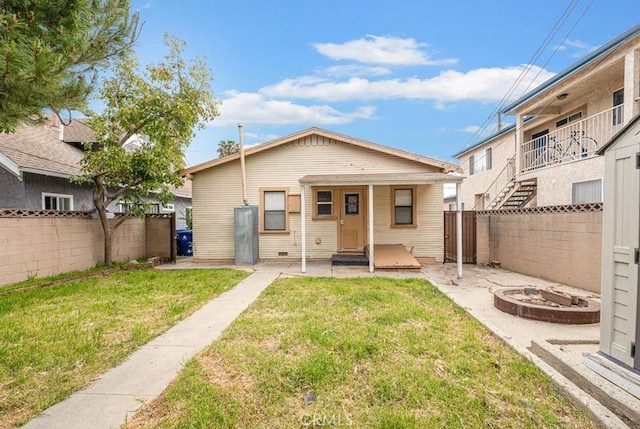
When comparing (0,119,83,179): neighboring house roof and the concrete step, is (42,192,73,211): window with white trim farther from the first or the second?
the concrete step

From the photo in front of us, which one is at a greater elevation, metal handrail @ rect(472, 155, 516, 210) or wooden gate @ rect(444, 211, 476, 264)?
metal handrail @ rect(472, 155, 516, 210)

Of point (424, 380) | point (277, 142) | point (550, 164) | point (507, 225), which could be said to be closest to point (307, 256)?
point (277, 142)

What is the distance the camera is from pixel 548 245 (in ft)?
26.1

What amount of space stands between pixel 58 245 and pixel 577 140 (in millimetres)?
15674

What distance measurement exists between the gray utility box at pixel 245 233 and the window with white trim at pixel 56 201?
5728 millimetres

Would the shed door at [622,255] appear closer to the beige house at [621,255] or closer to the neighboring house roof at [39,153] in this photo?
the beige house at [621,255]

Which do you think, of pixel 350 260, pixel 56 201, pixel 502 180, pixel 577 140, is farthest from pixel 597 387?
pixel 502 180

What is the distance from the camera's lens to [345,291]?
6848 mm

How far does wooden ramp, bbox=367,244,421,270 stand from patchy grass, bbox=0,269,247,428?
4032 millimetres

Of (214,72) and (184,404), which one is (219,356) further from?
(214,72)

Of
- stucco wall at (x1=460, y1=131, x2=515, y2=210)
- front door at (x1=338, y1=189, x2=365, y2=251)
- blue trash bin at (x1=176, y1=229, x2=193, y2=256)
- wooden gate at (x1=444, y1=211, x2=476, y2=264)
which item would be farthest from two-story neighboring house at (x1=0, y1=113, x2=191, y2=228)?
stucco wall at (x1=460, y1=131, x2=515, y2=210)

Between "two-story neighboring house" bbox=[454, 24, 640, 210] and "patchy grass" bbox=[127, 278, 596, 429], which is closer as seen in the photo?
"patchy grass" bbox=[127, 278, 596, 429]

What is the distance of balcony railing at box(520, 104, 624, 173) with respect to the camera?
10.0 metres

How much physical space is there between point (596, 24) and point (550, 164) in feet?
21.0
